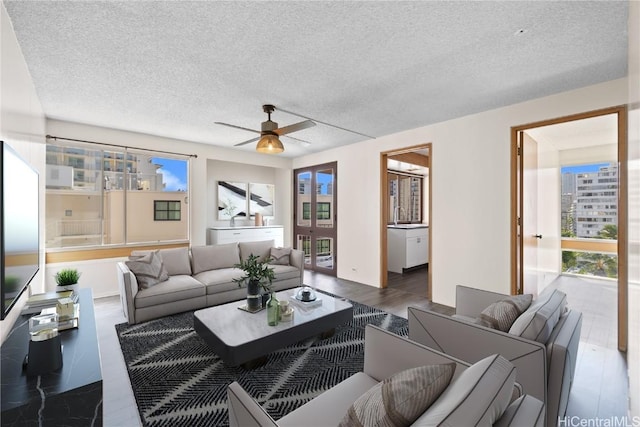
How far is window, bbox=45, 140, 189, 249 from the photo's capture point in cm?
404

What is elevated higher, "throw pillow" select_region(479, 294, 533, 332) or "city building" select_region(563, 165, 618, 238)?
"city building" select_region(563, 165, 618, 238)

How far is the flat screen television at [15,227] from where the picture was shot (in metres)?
1.36

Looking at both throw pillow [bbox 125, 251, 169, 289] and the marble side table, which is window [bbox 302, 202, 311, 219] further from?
the marble side table

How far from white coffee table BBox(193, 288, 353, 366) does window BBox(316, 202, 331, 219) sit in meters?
2.94

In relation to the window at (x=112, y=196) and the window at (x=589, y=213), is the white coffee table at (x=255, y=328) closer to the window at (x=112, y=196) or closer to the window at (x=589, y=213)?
the window at (x=112, y=196)

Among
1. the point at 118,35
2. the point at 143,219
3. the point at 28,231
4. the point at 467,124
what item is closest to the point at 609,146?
the point at 467,124

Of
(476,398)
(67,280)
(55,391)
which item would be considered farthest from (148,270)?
(476,398)

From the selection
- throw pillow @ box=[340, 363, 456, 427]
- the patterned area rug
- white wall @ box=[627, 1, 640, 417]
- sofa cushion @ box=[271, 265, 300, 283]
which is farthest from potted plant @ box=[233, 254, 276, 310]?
white wall @ box=[627, 1, 640, 417]

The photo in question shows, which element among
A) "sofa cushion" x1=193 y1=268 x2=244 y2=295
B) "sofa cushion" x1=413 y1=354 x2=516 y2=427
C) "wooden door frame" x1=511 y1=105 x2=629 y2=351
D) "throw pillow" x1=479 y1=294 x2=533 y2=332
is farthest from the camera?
"sofa cushion" x1=193 y1=268 x2=244 y2=295

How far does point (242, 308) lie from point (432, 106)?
3173mm

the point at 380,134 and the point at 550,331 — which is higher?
the point at 380,134

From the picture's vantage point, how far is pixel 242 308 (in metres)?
2.84

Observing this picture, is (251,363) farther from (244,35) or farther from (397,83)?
(397,83)

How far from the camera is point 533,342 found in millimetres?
1447
